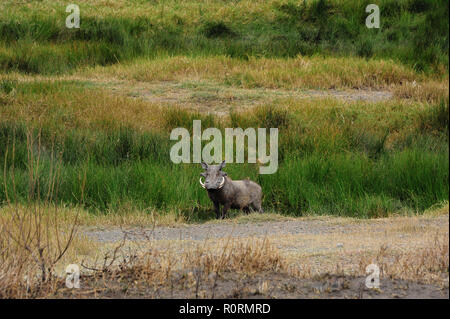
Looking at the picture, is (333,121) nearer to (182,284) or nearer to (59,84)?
(59,84)

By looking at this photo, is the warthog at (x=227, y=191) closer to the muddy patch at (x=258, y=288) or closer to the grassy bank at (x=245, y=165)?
the grassy bank at (x=245, y=165)

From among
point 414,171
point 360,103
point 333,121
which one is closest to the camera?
point 414,171

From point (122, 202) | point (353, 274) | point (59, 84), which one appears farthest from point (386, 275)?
point (59, 84)

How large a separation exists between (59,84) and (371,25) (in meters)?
12.1

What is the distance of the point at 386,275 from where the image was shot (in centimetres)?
754

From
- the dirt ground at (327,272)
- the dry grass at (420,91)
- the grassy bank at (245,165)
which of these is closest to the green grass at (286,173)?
the grassy bank at (245,165)

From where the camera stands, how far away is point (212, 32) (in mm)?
31516

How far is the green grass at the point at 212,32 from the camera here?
26.7 meters

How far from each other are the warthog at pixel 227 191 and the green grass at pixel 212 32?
12.5 m

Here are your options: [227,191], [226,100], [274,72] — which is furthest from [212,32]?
[227,191]

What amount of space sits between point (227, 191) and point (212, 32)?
19.8 metres

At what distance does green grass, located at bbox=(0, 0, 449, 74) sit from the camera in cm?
2670

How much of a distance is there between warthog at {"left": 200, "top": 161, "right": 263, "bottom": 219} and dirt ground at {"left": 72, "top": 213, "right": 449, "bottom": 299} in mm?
2118

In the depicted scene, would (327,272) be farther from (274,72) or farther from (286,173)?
(274,72)
